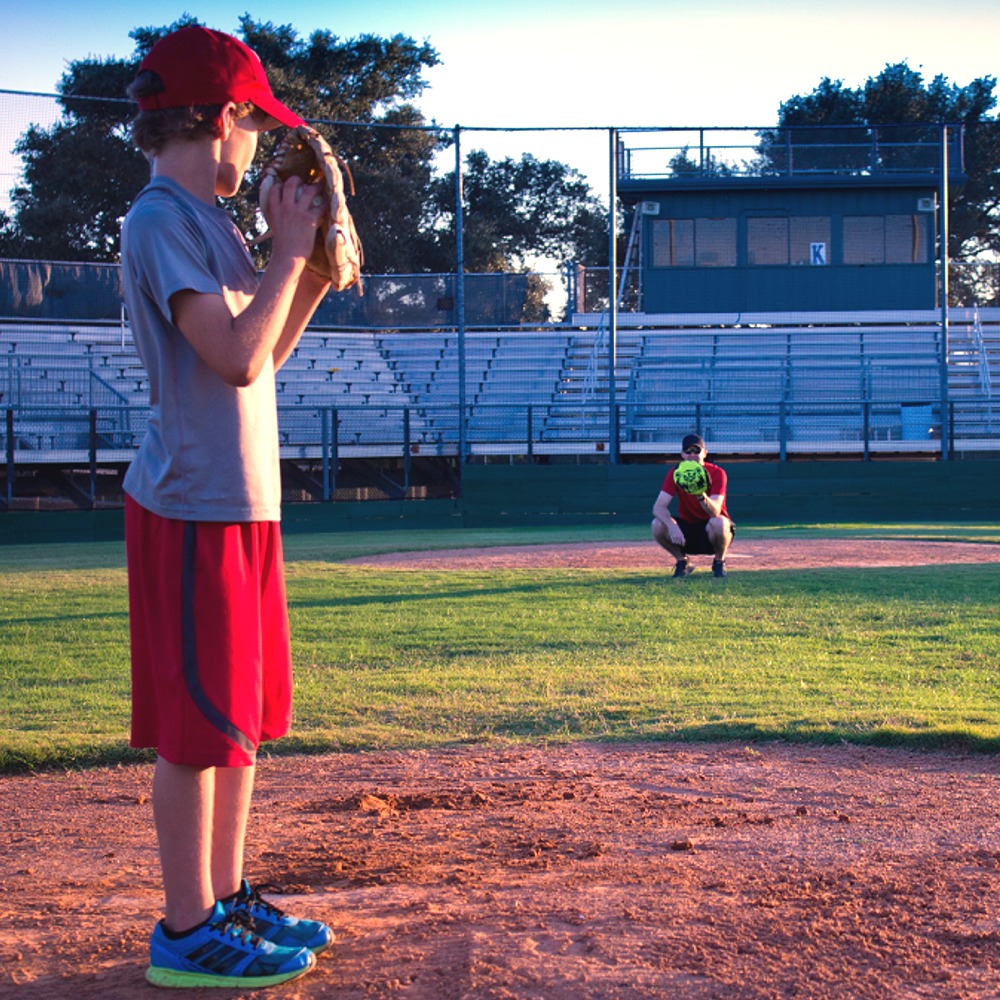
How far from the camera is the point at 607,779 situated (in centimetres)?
455

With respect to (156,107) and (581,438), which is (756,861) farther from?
(581,438)

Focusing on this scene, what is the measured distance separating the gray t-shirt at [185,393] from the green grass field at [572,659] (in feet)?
9.35

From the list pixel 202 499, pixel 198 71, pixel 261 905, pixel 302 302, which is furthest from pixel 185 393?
pixel 261 905

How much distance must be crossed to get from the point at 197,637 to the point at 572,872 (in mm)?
1360

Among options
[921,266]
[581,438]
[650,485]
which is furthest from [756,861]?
[921,266]

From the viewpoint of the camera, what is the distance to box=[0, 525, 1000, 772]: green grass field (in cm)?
545

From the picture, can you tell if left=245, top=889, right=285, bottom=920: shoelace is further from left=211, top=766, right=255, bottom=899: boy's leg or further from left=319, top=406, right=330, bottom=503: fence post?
left=319, top=406, right=330, bottom=503: fence post

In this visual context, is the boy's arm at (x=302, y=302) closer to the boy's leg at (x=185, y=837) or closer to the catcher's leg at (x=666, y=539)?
the boy's leg at (x=185, y=837)

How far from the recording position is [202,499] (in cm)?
256

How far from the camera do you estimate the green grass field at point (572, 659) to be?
17.9 feet

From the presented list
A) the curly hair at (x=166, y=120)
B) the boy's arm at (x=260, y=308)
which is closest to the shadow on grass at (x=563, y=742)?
the boy's arm at (x=260, y=308)

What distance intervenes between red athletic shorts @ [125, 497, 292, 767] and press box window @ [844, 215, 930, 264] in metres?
31.3

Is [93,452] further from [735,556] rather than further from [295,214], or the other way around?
[295,214]

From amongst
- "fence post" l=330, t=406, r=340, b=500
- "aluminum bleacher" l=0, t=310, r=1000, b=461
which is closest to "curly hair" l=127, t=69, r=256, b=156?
"aluminum bleacher" l=0, t=310, r=1000, b=461
